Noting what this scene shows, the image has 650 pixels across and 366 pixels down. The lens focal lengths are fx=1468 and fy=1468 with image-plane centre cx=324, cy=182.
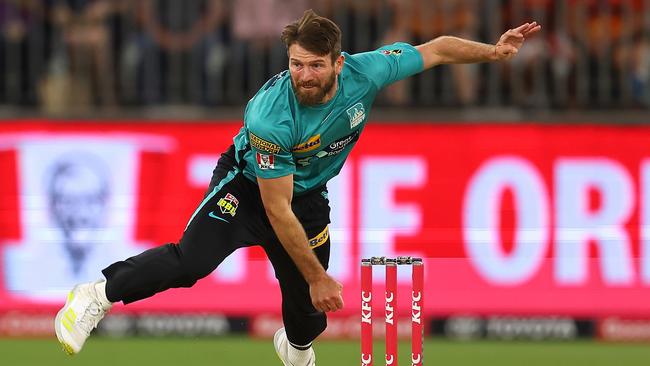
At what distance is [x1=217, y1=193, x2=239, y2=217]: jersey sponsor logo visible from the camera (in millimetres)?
8359

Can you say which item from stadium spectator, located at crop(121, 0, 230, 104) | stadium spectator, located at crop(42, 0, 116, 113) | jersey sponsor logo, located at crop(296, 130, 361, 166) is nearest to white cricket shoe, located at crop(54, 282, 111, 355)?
jersey sponsor logo, located at crop(296, 130, 361, 166)

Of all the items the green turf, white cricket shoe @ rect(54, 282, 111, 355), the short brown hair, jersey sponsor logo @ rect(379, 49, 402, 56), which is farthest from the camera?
the green turf

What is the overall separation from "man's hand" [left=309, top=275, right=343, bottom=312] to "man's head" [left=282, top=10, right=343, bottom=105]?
3.18 ft

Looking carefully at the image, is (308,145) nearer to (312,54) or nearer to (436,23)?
(312,54)

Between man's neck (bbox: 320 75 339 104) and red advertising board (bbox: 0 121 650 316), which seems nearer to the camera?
man's neck (bbox: 320 75 339 104)

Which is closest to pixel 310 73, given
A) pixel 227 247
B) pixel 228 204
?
pixel 228 204

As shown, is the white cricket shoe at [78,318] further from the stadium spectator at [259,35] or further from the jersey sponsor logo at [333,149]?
the stadium spectator at [259,35]

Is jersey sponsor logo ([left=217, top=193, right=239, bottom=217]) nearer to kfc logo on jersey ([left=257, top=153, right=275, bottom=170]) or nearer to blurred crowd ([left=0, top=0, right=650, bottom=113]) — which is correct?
kfc logo on jersey ([left=257, top=153, right=275, bottom=170])

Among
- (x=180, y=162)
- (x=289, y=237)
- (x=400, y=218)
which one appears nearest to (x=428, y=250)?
(x=400, y=218)

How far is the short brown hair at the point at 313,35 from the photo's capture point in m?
7.59

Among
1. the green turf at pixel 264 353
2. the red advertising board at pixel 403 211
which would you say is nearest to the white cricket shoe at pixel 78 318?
the green turf at pixel 264 353

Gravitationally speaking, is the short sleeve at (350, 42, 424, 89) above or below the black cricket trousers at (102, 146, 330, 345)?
above

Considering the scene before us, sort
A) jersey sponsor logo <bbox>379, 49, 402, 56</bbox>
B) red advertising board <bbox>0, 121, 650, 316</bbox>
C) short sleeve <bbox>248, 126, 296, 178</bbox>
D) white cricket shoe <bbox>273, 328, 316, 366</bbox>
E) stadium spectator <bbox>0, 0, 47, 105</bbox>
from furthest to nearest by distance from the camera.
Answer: stadium spectator <bbox>0, 0, 47, 105</bbox>, red advertising board <bbox>0, 121, 650, 316</bbox>, white cricket shoe <bbox>273, 328, 316, 366</bbox>, jersey sponsor logo <bbox>379, 49, 402, 56</bbox>, short sleeve <bbox>248, 126, 296, 178</bbox>

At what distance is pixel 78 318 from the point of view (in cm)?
812
